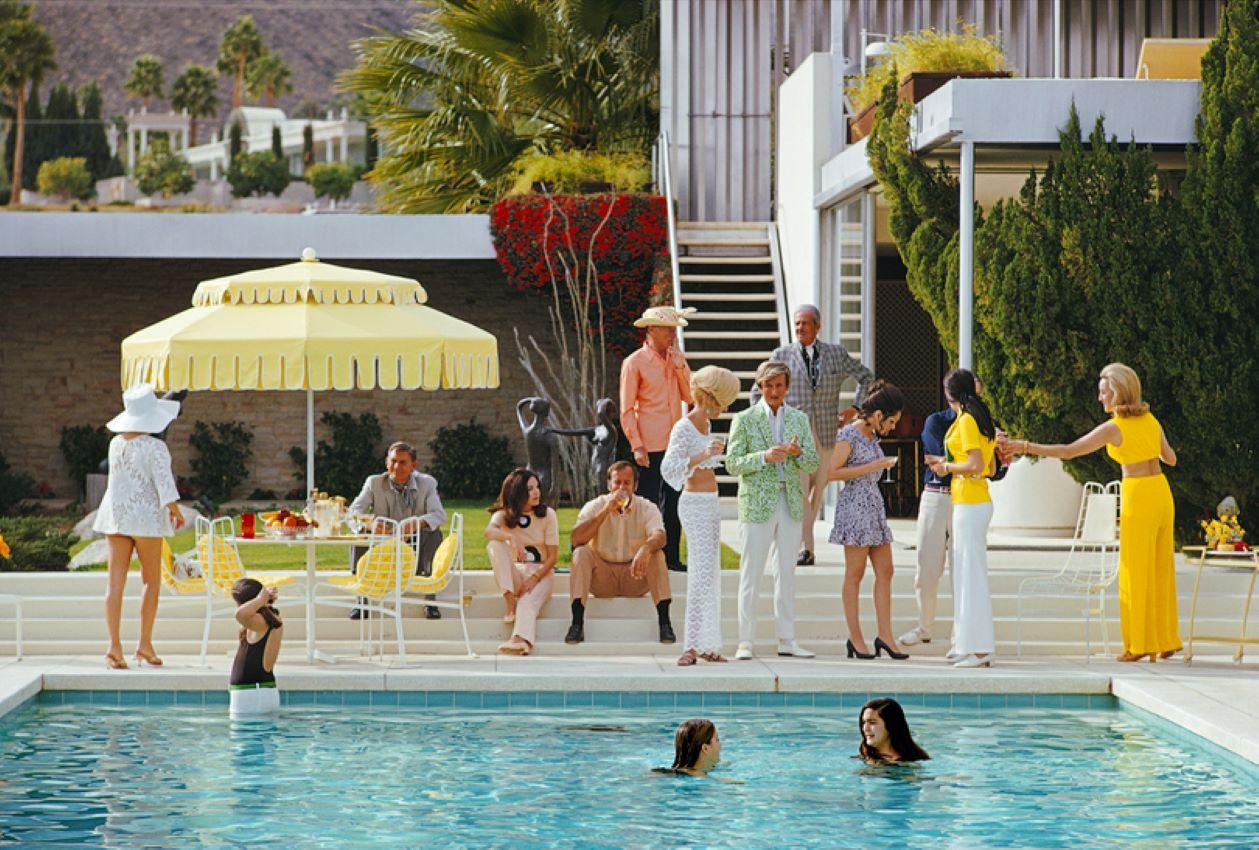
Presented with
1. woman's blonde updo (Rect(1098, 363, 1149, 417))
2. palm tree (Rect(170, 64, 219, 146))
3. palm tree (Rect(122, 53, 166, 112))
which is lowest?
woman's blonde updo (Rect(1098, 363, 1149, 417))

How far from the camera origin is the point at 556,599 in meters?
11.0

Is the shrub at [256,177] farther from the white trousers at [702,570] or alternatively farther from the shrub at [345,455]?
the white trousers at [702,570]

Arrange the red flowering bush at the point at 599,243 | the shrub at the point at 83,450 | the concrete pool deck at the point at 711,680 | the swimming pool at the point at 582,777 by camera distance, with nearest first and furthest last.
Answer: the swimming pool at the point at 582,777, the concrete pool deck at the point at 711,680, the red flowering bush at the point at 599,243, the shrub at the point at 83,450

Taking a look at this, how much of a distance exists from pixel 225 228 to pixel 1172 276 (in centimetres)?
1104

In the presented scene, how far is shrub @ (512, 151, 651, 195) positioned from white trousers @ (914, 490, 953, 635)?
383 inches

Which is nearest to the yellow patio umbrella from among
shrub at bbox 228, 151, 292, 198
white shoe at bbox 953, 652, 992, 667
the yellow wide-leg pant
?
white shoe at bbox 953, 652, 992, 667

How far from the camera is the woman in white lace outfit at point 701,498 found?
9.68 meters

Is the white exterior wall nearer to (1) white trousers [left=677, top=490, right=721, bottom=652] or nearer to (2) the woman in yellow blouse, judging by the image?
(2) the woman in yellow blouse

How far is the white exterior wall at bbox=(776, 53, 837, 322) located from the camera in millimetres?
15945

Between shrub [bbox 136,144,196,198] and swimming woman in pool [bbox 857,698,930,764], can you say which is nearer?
swimming woman in pool [bbox 857,698,930,764]

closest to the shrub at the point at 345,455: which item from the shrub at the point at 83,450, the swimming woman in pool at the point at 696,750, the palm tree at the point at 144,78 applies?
the shrub at the point at 83,450

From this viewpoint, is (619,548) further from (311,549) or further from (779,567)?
(311,549)

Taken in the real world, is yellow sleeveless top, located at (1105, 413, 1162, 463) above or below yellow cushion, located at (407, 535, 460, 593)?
above

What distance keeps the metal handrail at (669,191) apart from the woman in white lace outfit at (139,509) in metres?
7.04
